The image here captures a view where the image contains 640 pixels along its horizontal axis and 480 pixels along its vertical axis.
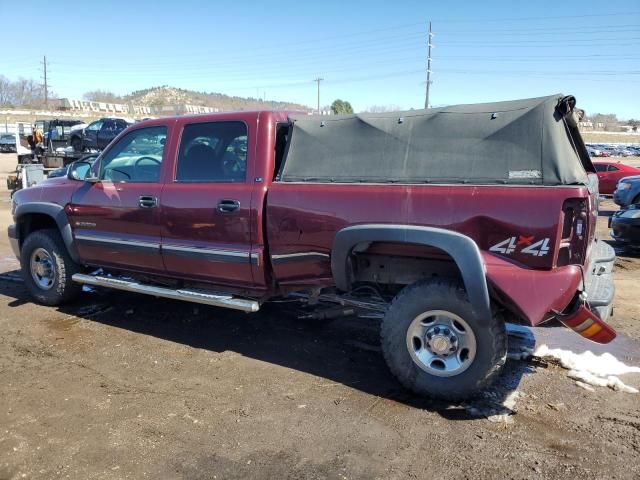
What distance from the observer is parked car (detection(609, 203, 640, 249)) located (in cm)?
905

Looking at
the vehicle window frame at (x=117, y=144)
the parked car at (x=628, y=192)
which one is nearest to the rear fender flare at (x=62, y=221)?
the vehicle window frame at (x=117, y=144)

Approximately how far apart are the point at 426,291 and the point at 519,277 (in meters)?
0.64

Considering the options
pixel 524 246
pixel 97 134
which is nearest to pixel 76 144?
pixel 97 134

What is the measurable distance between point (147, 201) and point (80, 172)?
4.05 feet

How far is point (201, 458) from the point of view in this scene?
3.14 m

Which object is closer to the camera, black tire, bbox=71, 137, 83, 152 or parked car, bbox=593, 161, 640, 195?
parked car, bbox=593, 161, 640, 195

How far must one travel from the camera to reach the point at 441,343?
3789mm

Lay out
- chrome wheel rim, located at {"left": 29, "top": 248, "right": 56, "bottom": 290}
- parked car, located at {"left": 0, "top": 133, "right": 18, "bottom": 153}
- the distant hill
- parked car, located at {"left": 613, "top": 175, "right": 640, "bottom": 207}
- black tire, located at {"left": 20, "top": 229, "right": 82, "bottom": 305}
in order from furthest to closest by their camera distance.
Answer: the distant hill, parked car, located at {"left": 0, "top": 133, "right": 18, "bottom": 153}, parked car, located at {"left": 613, "top": 175, "right": 640, "bottom": 207}, chrome wheel rim, located at {"left": 29, "top": 248, "right": 56, "bottom": 290}, black tire, located at {"left": 20, "top": 229, "right": 82, "bottom": 305}

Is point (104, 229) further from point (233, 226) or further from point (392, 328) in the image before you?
point (392, 328)

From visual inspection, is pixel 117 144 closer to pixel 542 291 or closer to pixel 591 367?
pixel 542 291

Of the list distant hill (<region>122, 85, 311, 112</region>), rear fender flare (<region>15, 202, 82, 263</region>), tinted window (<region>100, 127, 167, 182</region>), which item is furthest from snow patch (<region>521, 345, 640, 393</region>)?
distant hill (<region>122, 85, 311, 112</region>)

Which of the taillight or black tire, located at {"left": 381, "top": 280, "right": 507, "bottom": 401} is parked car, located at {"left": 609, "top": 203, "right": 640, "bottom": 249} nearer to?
the taillight

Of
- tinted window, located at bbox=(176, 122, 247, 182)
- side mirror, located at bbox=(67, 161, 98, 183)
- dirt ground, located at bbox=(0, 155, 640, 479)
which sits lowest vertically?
dirt ground, located at bbox=(0, 155, 640, 479)

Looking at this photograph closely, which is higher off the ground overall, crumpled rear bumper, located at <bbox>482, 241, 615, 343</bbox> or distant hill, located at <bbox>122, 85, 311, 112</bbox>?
distant hill, located at <bbox>122, 85, 311, 112</bbox>
